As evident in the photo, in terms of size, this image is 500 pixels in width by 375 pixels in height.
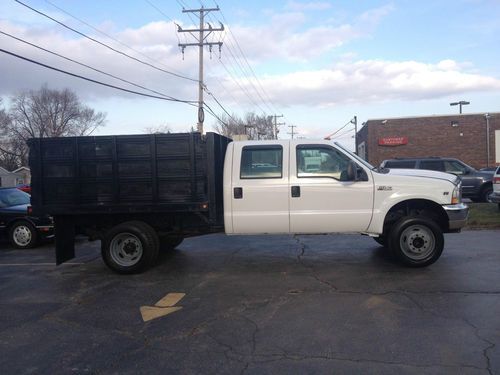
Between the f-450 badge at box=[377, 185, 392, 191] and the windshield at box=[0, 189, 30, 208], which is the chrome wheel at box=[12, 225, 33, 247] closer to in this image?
the windshield at box=[0, 189, 30, 208]

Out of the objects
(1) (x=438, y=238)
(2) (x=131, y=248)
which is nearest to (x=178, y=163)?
(2) (x=131, y=248)

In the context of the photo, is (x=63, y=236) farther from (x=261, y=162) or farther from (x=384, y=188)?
(x=384, y=188)

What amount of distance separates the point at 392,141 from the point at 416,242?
117ft

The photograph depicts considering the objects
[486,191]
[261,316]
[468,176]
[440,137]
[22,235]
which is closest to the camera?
[261,316]

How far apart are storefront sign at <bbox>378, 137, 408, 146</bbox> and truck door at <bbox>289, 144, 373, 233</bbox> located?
1406 inches

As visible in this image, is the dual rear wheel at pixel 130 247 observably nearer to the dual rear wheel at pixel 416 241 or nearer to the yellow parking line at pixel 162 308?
the yellow parking line at pixel 162 308

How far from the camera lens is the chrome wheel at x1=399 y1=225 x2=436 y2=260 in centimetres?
727

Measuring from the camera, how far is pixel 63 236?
7766mm

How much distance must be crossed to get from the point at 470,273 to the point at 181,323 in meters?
4.37

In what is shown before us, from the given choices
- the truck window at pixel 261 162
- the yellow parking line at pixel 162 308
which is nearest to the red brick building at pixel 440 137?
the truck window at pixel 261 162

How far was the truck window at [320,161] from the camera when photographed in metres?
7.38

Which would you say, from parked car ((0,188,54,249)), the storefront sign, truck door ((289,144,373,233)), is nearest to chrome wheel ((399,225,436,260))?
truck door ((289,144,373,233))

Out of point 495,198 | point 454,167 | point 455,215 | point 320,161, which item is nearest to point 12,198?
point 320,161

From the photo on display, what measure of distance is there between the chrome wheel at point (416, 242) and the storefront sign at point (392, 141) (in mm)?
35612
